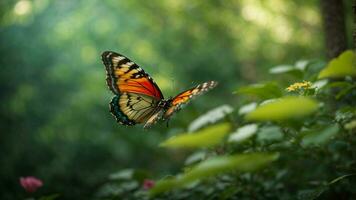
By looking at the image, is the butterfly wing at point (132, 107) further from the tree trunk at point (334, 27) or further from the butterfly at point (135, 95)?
the tree trunk at point (334, 27)

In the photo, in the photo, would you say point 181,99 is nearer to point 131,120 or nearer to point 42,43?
point 131,120

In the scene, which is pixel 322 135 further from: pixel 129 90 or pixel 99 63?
pixel 99 63

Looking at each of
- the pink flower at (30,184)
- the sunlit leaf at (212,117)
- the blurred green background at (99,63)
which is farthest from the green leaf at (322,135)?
the blurred green background at (99,63)

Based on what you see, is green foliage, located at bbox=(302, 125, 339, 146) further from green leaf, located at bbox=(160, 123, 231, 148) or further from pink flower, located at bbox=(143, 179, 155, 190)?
pink flower, located at bbox=(143, 179, 155, 190)

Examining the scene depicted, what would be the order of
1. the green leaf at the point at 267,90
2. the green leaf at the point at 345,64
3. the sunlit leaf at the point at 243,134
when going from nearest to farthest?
the green leaf at the point at 345,64
the sunlit leaf at the point at 243,134
the green leaf at the point at 267,90

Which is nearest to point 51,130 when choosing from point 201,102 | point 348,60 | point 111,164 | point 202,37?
point 111,164

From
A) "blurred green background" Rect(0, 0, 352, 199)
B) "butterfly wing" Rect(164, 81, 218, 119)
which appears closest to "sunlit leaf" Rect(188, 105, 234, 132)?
"butterfly wing" Rect(164, 81, 218, 119)
